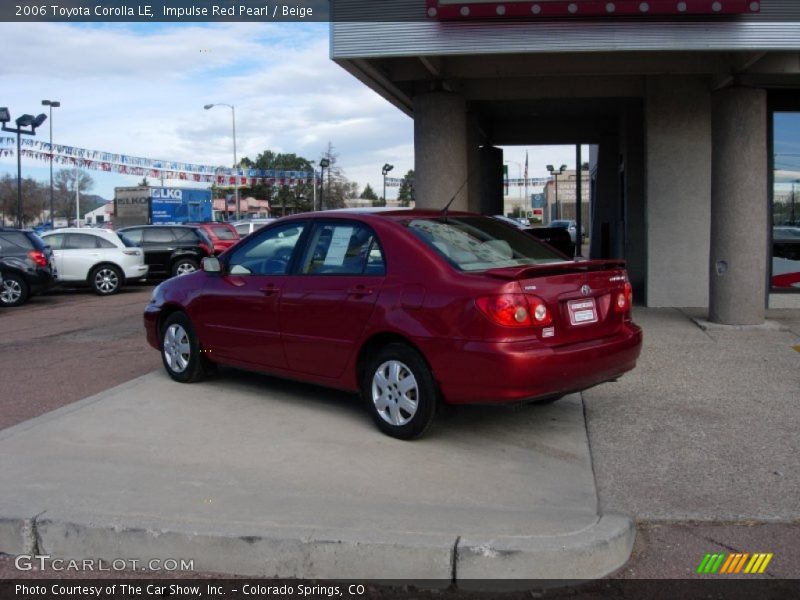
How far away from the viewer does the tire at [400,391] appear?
5.45 meters

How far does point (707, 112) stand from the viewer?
40.0ft

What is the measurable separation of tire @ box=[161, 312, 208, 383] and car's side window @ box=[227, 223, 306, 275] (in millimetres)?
786

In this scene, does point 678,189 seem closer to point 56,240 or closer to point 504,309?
point 504,309

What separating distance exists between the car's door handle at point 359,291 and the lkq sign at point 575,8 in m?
4.75

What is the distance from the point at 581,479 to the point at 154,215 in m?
42.0

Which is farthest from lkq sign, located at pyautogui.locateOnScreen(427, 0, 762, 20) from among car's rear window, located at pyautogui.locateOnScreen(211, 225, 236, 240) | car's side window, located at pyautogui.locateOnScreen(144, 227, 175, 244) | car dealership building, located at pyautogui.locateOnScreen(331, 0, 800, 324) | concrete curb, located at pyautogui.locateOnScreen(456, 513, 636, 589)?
car's rear window, located at pyautogui.locateOnScreen(211, 225, 236, 240)

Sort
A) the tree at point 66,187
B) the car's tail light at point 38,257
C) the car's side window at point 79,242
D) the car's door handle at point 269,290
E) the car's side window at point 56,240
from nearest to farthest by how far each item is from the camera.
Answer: the car's door handle at point 269,290
the car's tail light at point 38,257
the car's side window at point 79,242
the car's side window at point 56,240
the tree at point 66,187

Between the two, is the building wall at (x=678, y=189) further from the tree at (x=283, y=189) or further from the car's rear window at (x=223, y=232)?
the tree at (x=283, y=189)

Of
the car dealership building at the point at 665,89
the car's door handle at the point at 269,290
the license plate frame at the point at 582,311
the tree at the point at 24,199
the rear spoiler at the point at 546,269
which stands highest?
the tree at the point at 24,199

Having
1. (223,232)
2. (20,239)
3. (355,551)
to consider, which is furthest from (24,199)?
(355,551)

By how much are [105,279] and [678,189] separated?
12461 millimetres

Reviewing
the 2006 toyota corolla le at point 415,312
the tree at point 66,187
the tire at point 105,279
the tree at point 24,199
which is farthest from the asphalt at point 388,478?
the tree at point 66,187

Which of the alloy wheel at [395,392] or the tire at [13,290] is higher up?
the tire at [13,290]

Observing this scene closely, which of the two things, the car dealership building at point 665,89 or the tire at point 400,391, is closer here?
the tire at point 400,391
